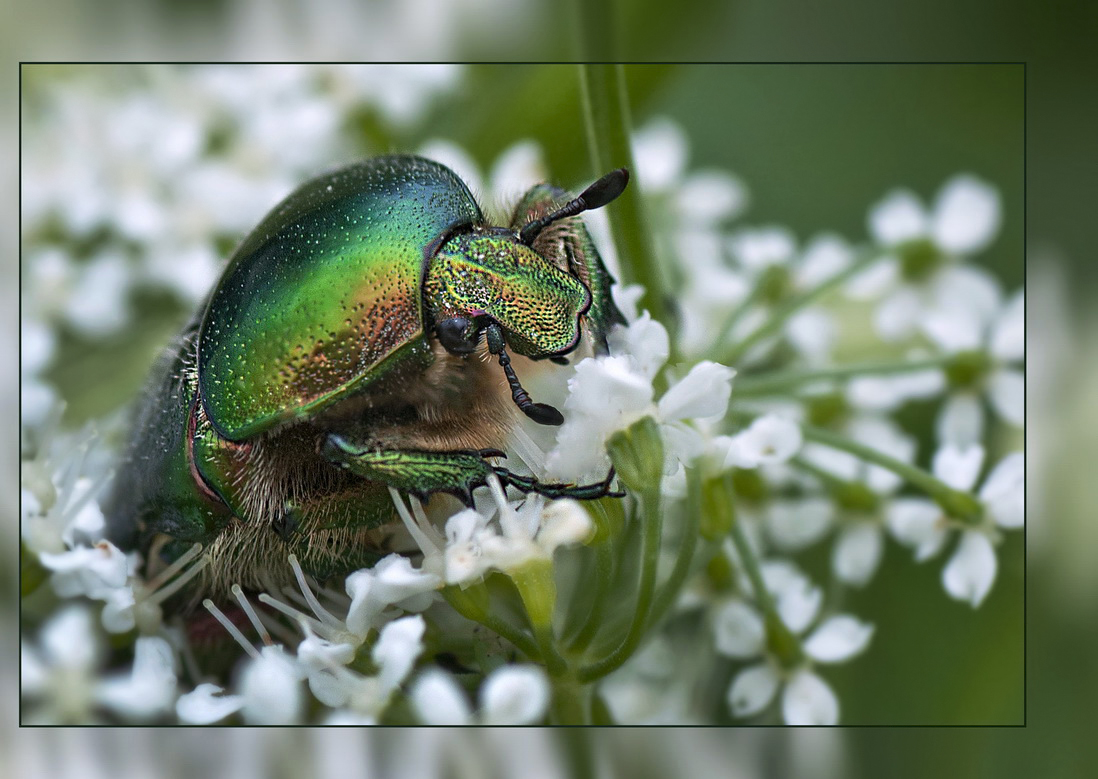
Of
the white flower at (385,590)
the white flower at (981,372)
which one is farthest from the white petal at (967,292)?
the white flower at (385,590)

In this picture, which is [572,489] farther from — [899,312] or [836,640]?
[899,312]

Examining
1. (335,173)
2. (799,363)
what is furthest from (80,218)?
(799,363)

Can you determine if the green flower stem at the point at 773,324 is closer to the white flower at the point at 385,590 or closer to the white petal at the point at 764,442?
the white petal at the point at 764,442

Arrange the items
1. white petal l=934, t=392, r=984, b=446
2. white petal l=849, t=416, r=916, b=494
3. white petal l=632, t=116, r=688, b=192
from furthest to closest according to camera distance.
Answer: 1. white petal l=632, t=116, r=688, b=192
2. white petal l=934, t=392, r=984, b=446
3. white petal l=849, t=416, r=916, b=494

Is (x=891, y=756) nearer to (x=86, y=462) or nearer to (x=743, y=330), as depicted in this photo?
(x=743, y=330)

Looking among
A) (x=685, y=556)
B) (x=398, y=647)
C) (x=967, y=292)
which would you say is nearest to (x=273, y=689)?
(x=398, y=647)

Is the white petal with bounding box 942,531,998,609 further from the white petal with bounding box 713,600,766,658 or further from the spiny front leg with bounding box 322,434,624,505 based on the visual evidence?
the spiny front leg with bounding box 322,434,624,505

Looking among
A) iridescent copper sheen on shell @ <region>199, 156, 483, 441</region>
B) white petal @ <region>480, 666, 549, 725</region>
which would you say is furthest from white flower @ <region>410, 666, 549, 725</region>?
iridescent copper sheen on shell @ <region>199, 156, 483, 441</region>
